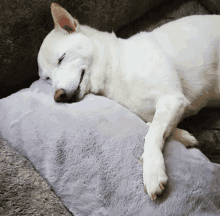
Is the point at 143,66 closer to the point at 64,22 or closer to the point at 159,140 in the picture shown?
the point at 159,140

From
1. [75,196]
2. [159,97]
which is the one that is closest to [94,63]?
[159,97]

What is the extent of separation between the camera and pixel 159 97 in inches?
51.1

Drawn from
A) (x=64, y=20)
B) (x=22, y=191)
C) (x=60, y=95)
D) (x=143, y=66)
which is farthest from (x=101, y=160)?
(x=64, y=20)

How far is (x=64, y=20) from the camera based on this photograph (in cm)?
158

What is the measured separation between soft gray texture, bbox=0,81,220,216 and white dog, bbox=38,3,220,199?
0.55ft

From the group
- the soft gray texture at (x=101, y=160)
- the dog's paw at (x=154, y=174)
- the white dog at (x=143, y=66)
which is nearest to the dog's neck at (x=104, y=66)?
the white dog at (x=143, y=66)

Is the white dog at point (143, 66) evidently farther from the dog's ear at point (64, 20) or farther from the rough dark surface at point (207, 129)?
the rough dark surface at point (207, 129)

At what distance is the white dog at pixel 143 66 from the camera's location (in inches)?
52.7

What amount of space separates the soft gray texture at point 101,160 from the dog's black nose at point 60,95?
0.05 metres

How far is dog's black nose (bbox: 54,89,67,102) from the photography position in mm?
1361

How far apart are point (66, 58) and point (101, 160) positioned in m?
0.85

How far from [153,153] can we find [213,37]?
1.13 m

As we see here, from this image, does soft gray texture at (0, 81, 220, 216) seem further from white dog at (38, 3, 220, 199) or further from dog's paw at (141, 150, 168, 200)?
white dog at (38, 3, 220, 199)

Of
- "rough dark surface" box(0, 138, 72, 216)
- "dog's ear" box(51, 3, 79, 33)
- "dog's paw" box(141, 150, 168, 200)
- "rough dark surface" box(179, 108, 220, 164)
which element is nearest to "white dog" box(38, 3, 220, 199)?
"dog's ear" box(51, 3, 79, 33)
